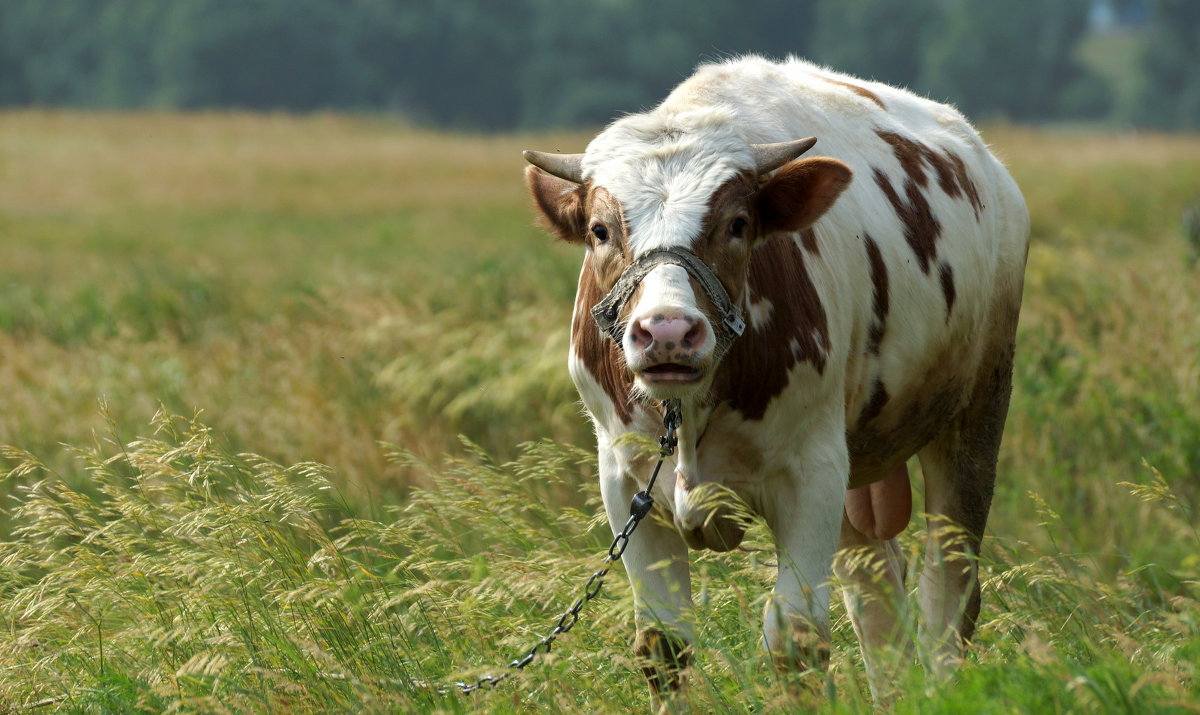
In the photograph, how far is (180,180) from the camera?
36.5 meters

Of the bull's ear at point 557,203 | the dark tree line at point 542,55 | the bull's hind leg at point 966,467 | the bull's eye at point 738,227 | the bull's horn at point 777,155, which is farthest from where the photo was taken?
the dark tree line at point 542,55

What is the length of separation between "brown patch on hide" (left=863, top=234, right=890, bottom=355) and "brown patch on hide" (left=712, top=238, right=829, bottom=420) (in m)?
0.41

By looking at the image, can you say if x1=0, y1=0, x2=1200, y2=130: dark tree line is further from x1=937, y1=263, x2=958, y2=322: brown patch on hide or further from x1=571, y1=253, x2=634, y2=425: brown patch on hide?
x1=571, y1=253, x2=634, y2=425: brown patch on hide

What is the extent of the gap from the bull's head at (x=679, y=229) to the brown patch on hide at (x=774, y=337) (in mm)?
114

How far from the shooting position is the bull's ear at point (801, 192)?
406 cm

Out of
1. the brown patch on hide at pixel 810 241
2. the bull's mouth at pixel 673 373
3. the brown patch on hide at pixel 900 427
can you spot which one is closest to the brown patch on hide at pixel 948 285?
the brown patch on hide at pixel 900 427

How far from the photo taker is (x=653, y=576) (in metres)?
4.40

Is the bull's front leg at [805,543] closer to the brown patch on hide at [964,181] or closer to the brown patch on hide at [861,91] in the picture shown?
the brown patch on hide at [964,181]

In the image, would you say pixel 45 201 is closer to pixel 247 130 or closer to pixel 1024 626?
pixel 247 130

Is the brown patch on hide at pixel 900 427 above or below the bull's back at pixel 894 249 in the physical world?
below

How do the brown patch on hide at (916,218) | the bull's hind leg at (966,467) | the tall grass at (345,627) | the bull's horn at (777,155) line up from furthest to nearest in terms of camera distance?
the bull's hind leg at (966,467), the brown patch on hide at (916,218), the bull's horn at (777,155), the tall grass at (345,627)

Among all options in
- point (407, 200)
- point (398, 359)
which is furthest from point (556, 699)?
point (407, 200)

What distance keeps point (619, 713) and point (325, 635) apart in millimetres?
1021

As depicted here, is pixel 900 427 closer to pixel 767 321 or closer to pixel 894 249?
pixel 894 249
